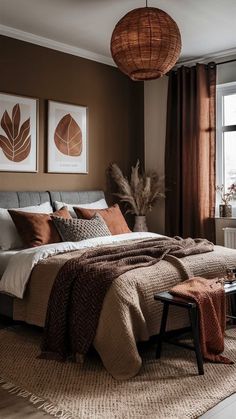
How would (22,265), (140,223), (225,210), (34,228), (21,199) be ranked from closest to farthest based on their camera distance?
(22,265), (34,228), (21,199), (225,210), (140,223)

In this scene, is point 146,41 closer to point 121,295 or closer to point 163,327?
point 121,295

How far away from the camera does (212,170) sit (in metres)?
5.40

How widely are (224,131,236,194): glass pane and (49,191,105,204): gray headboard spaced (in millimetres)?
1517

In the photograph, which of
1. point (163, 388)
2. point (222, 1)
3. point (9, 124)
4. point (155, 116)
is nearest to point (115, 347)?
point (163, 388)

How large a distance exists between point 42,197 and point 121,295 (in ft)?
7.18

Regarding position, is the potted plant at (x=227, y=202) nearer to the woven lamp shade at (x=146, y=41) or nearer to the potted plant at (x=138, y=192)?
the potted plant at (x=138, y=192)

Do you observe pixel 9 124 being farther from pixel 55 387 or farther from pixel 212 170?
pixel 55 387

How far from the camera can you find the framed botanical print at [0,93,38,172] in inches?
182

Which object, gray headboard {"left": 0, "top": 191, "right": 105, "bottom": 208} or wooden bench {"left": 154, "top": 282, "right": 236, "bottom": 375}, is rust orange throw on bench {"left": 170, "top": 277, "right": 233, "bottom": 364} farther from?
gray headboard {"left": 0, "top": 191, "right": 105, "bottom": 208}

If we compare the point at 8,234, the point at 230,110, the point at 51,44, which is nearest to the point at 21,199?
the point at 8,234

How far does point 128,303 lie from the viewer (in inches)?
115

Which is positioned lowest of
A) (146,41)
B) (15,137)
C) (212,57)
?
(15,137)

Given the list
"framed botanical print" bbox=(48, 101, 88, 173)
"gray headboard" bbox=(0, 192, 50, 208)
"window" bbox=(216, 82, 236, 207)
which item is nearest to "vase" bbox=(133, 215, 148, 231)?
"framed botanical print" bbox=(48, 101, 88, 173)

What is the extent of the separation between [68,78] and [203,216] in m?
Result: 2.23
